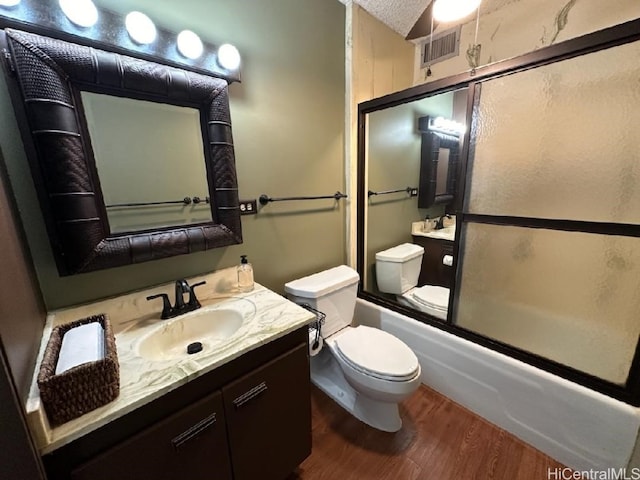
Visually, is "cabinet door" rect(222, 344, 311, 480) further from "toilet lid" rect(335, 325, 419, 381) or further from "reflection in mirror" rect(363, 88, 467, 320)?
"reflection in mirror" rect(363, 88, 467, 320)

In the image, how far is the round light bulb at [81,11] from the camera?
0.86 m

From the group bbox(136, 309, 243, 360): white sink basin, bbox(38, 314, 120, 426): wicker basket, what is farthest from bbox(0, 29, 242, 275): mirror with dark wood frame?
bbox(38, 314, 120, 426): wicker basket

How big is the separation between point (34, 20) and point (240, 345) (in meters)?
1.22

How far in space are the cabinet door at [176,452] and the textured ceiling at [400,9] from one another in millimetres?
2233

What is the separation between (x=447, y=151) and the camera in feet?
7.93

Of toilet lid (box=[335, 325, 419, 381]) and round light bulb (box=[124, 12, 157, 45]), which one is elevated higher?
round light bulb (box=[124, 12, 157, 45])

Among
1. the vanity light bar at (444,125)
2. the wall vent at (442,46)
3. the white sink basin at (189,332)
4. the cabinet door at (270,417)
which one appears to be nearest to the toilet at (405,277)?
the vanity light bar at (444,125)

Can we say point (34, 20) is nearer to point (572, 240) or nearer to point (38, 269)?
point (38, 269)

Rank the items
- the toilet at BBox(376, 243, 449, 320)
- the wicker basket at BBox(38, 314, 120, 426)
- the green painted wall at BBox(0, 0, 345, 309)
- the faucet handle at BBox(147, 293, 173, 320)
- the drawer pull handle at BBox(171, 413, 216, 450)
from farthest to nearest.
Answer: the toilet at BBox(376, 243, 449, 320)
the faucet handle at BBox(147, 293, 173, 320)
the green painted wall at BBox(0, 0, 345, 309)
the drawer pull handle at BBox(171, 413, 216, 450)
the wicker basket at BBox(38, 314, 120, 426)

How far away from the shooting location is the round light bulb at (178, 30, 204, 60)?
108 cm

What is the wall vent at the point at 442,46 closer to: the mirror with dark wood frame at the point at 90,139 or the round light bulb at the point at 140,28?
the mirror with dark wood frame at the point at 90,139

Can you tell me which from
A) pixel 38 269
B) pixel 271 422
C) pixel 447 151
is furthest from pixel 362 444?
pixel 447 151

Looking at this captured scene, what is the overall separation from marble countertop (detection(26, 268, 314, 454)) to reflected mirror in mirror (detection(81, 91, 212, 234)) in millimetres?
324

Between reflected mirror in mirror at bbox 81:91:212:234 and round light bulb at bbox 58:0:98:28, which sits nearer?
round light bulb at bbox 58:0:98:28
